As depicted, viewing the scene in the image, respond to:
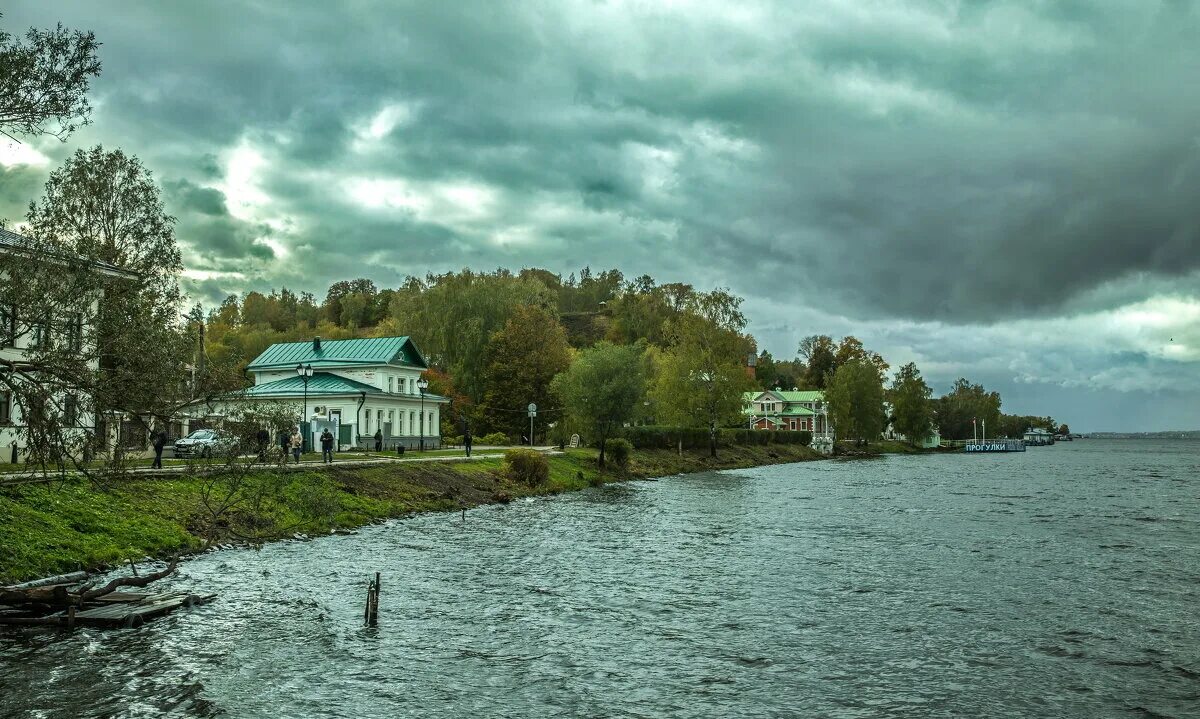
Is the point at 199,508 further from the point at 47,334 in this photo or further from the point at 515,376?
the point at 515,376

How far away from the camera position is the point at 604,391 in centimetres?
7925

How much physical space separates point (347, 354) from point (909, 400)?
126088mm

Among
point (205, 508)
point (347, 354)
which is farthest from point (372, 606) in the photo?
point (347, 354)

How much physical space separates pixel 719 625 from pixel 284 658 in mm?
11040

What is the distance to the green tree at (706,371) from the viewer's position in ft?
361

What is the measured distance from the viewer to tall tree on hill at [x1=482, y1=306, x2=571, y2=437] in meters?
104

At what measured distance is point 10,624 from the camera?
20.8 metres

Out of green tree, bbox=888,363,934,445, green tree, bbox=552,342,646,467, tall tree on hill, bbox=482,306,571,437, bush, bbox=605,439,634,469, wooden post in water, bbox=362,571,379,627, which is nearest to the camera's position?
wooden post in water, bbox=362,571,379,627

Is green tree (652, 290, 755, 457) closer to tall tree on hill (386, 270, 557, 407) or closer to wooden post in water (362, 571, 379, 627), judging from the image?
tall tree on hill (386, 270, 557, 407)

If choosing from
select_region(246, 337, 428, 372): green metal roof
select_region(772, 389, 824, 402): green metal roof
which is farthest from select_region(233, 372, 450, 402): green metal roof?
select_region(772, 389, 824, 402): green metal roof

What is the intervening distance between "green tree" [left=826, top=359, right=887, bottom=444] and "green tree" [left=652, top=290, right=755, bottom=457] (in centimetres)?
4387

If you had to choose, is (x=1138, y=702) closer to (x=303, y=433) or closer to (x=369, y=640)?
(x=369, y=640)

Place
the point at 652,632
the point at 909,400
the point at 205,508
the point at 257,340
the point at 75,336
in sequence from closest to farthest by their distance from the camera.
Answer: the point at 75,336, the point at 652,632, the point at 205,508, the point at 257,340, the point at 909,400

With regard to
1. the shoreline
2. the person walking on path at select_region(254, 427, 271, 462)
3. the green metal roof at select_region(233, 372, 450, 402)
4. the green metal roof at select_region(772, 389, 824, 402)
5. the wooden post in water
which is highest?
the green metal roof at select_region(772, 389, 824, 402)
